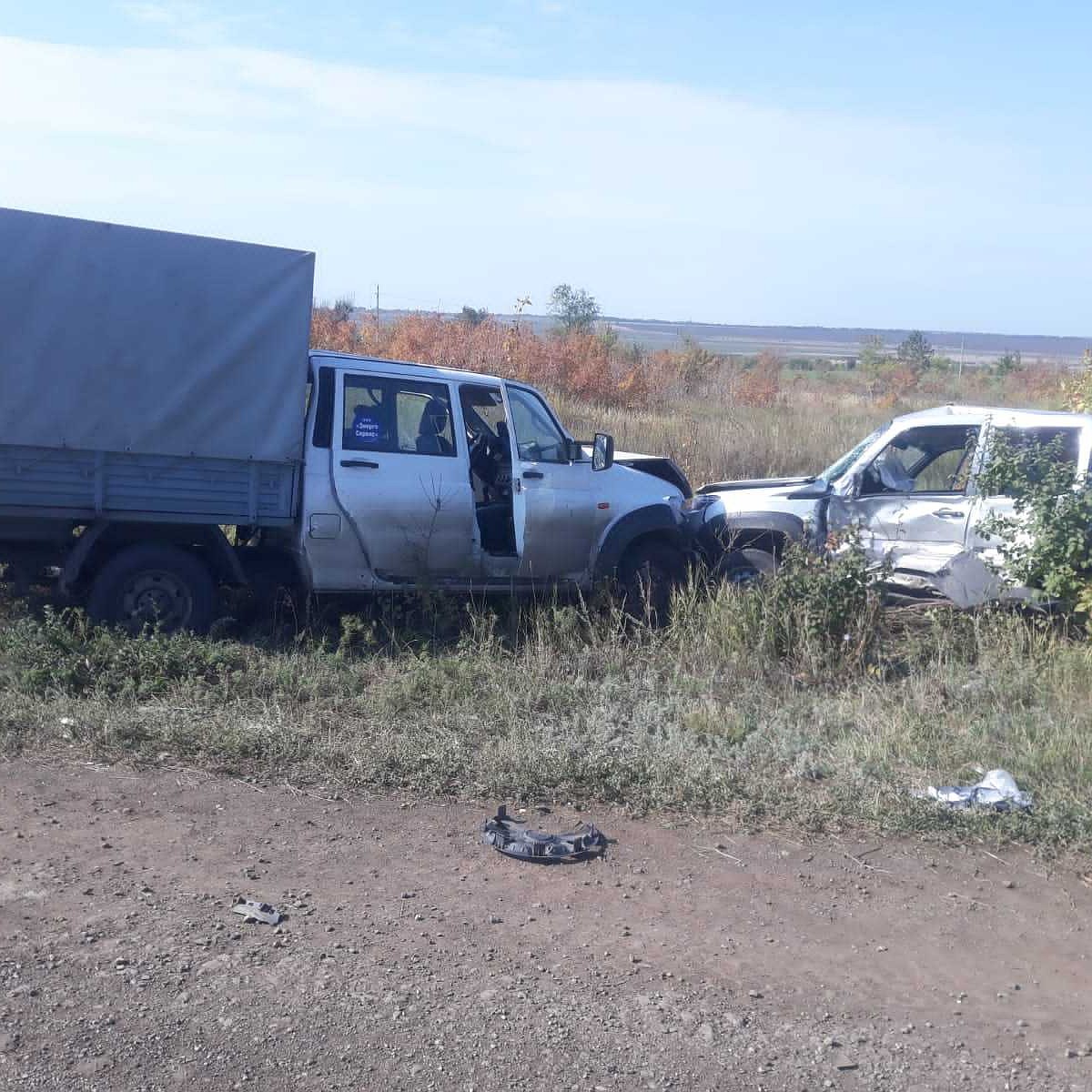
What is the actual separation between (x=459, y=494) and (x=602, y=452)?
1177 millimetres

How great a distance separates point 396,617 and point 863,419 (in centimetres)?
1603

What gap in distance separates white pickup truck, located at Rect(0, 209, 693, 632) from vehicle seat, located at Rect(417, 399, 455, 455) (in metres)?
0.01

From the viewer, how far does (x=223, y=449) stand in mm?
7992

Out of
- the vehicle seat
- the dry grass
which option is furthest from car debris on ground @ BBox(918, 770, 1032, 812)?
the vehicle seat

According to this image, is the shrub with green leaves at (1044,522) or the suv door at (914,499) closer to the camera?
the shrub with green leaves at (1044,522)

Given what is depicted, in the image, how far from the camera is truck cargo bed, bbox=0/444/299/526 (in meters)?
7.52

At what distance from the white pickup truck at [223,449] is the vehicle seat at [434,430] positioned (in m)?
0.01

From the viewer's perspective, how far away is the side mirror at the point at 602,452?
906 cm

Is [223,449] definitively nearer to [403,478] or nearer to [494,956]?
[403,478]

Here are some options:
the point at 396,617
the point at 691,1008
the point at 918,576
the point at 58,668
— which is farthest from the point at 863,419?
the point at 691,1008

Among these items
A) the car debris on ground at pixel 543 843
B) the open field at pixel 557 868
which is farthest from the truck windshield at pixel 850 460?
the car debris on ground at pixel 543 843

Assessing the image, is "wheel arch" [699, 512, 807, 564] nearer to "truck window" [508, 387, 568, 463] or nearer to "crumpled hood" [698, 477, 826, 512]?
"crumpled hood" [698, 477, 826, 512]

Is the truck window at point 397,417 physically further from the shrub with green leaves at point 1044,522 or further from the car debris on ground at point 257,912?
the car debris on ground at point 257,912

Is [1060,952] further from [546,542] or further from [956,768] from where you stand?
[546,542]
